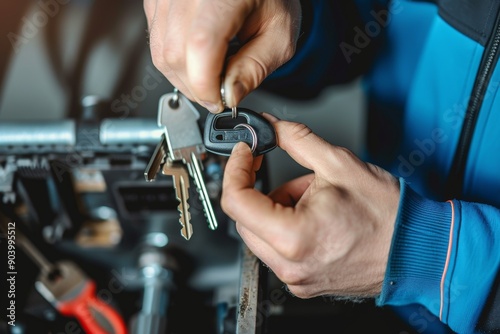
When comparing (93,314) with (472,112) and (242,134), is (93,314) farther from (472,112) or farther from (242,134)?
(472,112)

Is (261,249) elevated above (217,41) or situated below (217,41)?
below

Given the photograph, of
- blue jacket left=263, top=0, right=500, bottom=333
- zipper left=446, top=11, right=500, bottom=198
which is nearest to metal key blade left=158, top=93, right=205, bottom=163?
blue jacket left=263, top=0, right=500, bottom=333

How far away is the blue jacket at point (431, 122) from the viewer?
0.50m

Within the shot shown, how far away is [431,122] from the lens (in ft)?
2.43

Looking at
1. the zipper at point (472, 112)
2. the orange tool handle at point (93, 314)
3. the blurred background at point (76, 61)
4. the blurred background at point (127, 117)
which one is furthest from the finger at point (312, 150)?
the blurred background at point (76, 61)

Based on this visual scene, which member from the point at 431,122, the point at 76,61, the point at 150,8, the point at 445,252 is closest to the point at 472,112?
the point at 431,122

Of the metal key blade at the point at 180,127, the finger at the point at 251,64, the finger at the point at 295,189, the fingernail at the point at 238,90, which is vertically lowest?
the finger at the point at 295,189

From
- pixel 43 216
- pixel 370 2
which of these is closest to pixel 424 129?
pixel 370 2

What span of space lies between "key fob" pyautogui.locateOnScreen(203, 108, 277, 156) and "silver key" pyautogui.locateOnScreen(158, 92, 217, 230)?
20 mm

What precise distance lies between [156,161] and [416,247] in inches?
11.5

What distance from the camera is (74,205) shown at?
2.26 ft

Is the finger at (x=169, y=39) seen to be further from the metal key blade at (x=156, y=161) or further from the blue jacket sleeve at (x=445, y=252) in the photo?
the blue jacket sleeve at (x=445, y=252)

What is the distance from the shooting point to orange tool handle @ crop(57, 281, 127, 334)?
0.68 meters

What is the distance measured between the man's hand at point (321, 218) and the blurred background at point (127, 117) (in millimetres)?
124
